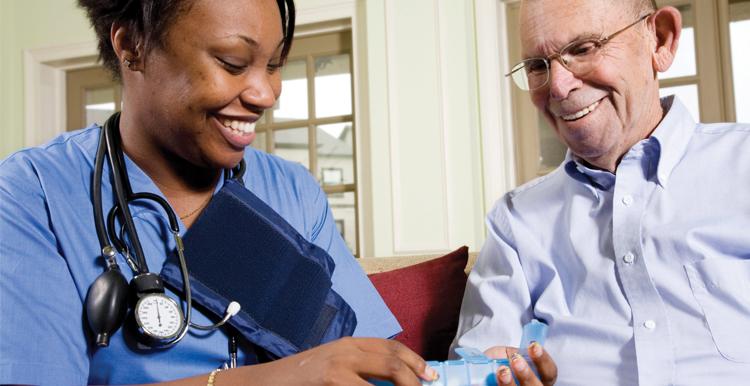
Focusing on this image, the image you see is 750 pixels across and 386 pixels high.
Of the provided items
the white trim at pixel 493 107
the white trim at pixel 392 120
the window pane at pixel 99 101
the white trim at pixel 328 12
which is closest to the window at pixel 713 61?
the white trim at pixel 493 107

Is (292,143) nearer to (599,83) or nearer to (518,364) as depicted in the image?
(599,83)

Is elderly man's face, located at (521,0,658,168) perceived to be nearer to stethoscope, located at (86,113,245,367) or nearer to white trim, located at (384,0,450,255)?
stethoscope, located at (86,113,245,367)

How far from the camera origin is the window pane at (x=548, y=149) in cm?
403

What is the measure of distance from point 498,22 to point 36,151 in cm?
328

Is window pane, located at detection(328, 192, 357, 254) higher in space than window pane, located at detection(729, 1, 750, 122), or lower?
lower

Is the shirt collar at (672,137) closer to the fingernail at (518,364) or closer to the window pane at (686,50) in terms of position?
the fingernail at (518,364)

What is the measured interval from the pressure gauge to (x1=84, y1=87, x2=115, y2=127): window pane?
4.47 m

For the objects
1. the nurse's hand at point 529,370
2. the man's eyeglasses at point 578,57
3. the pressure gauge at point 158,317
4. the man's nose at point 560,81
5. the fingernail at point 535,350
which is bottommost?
the nurse's hand at point 529,370

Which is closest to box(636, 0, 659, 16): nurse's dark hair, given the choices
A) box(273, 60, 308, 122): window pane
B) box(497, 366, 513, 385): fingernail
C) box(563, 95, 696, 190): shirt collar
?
box(563, 95, 696, 190): shirt collar

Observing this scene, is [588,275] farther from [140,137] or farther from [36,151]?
[36,151]

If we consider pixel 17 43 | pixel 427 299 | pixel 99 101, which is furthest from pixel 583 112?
pixel 17 43

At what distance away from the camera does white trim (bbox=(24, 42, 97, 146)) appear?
16.3 ft

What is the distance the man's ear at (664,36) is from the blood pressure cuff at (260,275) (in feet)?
2.67

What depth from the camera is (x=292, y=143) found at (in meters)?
4.66
